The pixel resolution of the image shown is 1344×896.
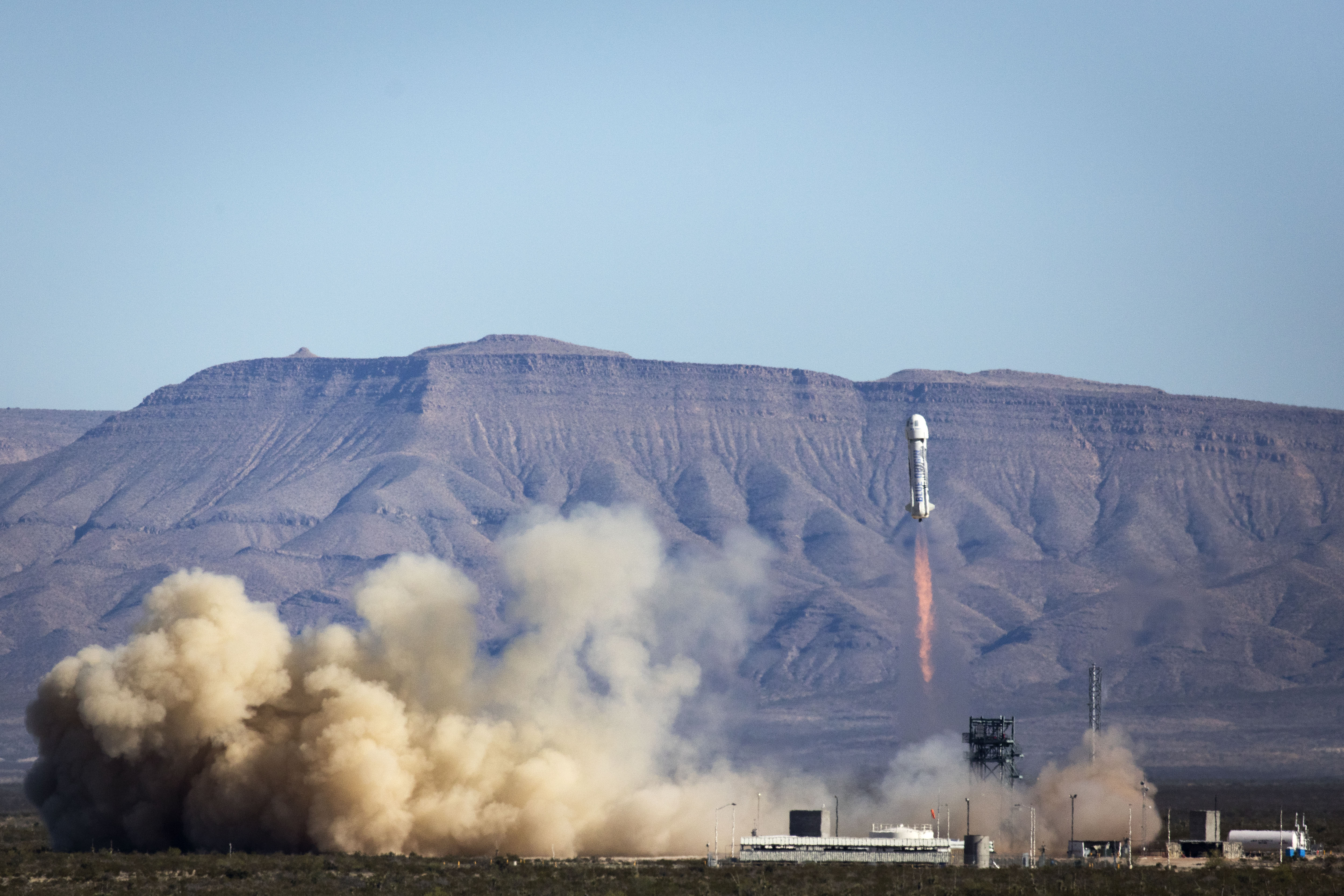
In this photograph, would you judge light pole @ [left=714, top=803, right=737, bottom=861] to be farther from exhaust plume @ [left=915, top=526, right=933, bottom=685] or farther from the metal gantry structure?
exhaust plume @ [left=915, top=526, right=933, bottom=685]

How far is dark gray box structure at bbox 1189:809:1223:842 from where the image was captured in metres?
99.2

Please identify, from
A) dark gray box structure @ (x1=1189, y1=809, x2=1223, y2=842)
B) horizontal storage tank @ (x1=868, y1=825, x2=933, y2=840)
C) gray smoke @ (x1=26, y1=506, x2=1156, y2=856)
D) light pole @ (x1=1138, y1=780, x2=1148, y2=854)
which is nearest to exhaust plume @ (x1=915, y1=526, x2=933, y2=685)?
light pole @ (x1=1138, y1=780, x2=1148, y2=854)

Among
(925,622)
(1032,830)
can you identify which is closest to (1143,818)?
(1032,830)

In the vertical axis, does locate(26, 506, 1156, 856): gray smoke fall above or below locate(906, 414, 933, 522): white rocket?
below

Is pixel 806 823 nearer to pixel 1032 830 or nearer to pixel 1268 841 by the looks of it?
pixel 1032 830

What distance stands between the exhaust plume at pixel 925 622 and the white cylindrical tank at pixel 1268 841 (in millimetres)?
23381

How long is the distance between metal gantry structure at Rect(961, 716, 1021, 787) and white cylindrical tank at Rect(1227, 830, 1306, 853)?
1158cm

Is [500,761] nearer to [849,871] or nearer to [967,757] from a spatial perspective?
[849,871]

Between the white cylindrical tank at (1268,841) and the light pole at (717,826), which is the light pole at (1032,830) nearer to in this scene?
the white cylindrical tank at (1268,841)

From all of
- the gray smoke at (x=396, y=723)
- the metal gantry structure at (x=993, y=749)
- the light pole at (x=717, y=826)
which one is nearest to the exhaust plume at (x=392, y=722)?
the gray smoke at (x=396, y=723)

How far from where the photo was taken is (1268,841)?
98688mm

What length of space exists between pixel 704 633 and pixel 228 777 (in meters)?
112

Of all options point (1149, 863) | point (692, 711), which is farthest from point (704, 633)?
point (1149, 863)

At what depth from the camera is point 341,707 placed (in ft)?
278
